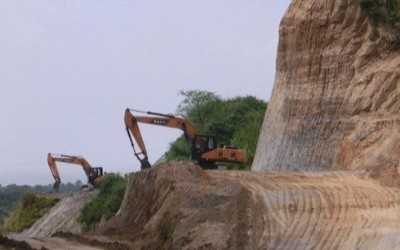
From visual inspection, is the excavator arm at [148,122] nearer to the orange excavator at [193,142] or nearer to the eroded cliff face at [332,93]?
the orange excavator at [193,142]

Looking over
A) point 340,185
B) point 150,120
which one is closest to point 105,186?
point 150,120

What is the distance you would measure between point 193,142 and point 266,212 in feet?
81.2

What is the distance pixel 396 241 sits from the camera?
2034 centimetres

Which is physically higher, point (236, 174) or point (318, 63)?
point (318, 63)

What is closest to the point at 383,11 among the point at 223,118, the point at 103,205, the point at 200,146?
the point at 200,146

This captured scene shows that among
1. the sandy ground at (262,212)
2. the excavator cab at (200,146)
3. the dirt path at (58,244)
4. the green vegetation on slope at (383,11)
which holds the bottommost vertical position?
the dirt path at (58,244)

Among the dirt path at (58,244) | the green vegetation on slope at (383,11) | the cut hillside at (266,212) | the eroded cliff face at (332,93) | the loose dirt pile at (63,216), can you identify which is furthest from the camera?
the loose dirt pile at (63,216)

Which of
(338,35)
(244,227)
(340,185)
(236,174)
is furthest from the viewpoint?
(338,35)

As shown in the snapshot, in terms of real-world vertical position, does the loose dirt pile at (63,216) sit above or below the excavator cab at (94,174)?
below

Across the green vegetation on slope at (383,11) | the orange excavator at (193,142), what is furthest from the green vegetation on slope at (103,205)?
the green vegetation on slope at (383,11)

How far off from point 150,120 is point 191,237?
29301mm

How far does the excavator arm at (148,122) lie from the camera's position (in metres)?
52.3

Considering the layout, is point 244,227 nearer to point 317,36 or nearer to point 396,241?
point 396,241

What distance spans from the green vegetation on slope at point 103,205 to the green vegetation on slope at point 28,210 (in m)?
11.2
